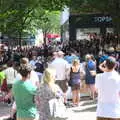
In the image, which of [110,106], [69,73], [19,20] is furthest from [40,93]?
[19,20]

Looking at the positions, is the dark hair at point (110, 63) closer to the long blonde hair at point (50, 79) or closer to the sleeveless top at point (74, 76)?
the long blonde hair at point (50, 79)

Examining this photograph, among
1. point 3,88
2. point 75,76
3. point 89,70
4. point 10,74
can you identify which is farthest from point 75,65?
point 3,88

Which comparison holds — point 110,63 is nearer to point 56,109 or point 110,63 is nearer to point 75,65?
point 56,109

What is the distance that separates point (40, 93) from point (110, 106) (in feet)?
3.81

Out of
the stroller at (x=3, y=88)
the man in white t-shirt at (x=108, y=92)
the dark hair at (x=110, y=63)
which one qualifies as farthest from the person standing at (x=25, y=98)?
the stroller at (x=3, y=88)

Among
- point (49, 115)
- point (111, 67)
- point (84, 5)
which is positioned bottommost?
point (49, 115)

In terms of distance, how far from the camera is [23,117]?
8414mm

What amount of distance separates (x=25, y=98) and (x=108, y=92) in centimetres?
133

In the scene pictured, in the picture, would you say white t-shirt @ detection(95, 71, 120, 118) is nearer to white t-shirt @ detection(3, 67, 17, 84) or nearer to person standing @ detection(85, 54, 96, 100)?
white t-shirt @ detection(3, 67, 17, 84)

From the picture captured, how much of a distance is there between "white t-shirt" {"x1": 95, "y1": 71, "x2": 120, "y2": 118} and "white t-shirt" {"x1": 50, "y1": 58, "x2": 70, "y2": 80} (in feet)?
25.3

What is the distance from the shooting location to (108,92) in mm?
8109

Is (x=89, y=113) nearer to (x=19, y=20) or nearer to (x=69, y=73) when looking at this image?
(x=69, y=73)

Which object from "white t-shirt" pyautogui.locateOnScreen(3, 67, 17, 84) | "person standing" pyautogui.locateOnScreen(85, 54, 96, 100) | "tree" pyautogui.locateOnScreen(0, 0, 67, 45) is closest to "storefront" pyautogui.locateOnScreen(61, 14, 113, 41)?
"tree" pyautogui.locateOnScreen(0, 0, 67, 45)

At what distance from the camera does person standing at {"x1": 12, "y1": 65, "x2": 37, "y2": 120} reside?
843cm
